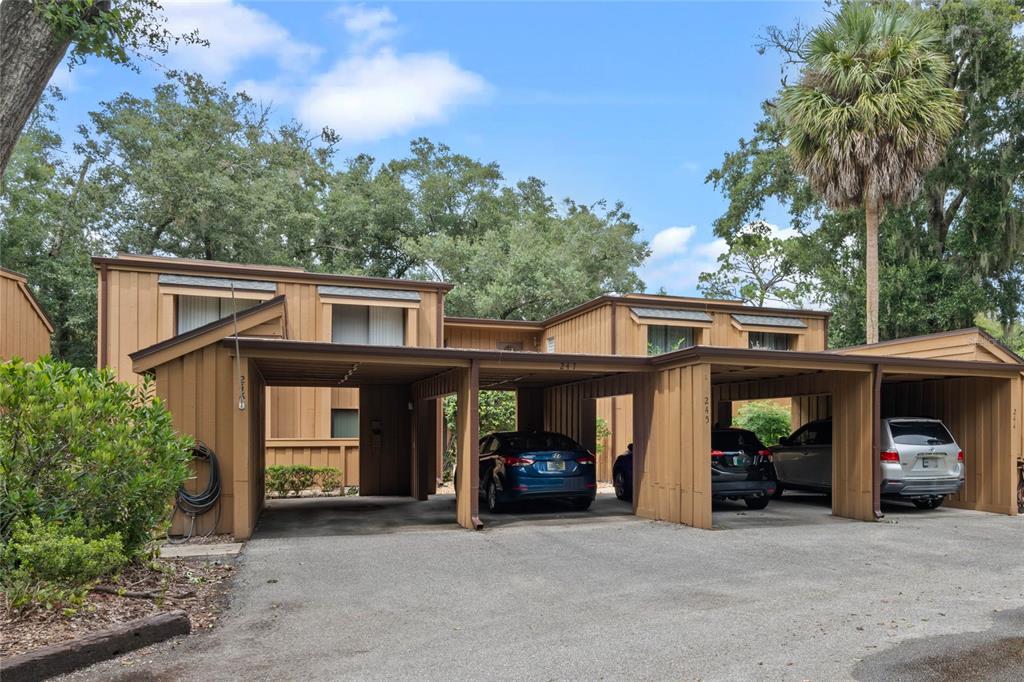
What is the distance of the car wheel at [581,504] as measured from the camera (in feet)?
44.0

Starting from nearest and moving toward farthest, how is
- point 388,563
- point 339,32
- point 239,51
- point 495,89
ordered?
point 388,563
point 339,32
point 239,51
point 495,89

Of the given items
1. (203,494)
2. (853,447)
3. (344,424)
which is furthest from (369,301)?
(853,447)

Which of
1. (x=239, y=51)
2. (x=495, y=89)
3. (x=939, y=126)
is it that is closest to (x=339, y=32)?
(x=239, y=51)

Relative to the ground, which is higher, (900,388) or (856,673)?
(900,388)

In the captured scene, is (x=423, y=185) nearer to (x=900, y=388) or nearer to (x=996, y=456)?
(x=900, y=388)

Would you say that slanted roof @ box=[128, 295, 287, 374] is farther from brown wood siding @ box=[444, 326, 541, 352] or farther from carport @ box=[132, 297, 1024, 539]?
brown wood siding @ box=[444, 326, 541, 352]

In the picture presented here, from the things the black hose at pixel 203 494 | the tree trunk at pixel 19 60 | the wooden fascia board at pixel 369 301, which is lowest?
the black hose at pixel 203 494

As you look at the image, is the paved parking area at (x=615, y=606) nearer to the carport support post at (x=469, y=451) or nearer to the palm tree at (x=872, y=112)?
the carport support post at (x=469, y=451)

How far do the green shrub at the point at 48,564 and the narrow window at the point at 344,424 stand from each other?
13.0 meters

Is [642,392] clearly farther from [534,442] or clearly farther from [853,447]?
[853,447]

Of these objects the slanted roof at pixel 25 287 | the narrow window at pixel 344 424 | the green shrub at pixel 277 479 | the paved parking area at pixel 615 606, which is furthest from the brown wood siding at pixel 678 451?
the slanted roof at pixel 25 287

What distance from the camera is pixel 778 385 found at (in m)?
14.9

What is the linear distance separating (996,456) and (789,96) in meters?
12.5

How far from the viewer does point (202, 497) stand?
34.1 feet
